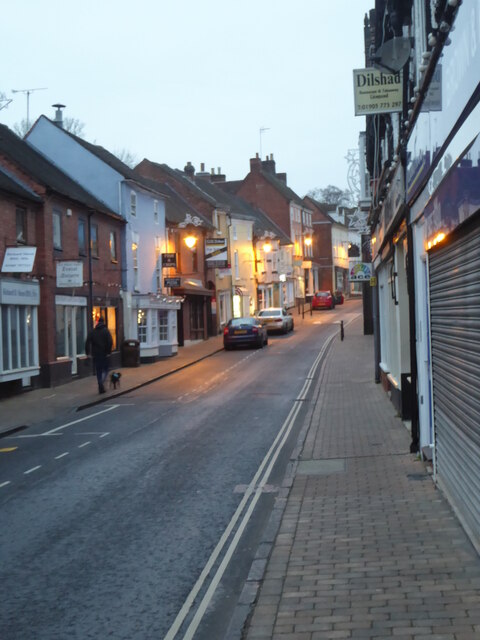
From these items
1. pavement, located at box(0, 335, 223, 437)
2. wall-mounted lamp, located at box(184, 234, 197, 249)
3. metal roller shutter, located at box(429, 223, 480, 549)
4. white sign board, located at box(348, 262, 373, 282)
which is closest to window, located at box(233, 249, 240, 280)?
wall-mounted lamp, located at box(184, 234, 197, 249)

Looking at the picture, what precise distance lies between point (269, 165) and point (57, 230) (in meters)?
57.8

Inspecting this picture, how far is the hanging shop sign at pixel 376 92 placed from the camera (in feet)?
43.1

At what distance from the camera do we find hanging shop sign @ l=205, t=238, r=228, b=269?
45750mm

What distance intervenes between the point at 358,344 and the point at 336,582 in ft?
105

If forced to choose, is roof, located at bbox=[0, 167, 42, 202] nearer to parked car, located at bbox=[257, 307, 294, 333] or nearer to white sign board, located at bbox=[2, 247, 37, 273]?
white sign board, located at bbox=[2, 247, 37, 273]

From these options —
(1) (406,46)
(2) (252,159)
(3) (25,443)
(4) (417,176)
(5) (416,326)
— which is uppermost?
(2) (252,159)

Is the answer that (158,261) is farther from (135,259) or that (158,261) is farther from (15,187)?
(15,187)

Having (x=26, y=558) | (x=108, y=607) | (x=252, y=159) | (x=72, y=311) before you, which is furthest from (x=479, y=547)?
(x=252, y=159)

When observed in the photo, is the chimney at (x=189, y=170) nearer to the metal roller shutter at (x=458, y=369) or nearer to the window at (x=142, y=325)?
the window at (x=142, y=325)

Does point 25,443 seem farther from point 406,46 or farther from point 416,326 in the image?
point 406,46

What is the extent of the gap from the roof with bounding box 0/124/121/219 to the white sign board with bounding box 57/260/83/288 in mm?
2710

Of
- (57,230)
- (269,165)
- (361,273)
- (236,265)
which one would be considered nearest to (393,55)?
(361,273)

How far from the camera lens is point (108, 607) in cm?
620

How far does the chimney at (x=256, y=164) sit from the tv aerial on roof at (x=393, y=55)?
65675mm
